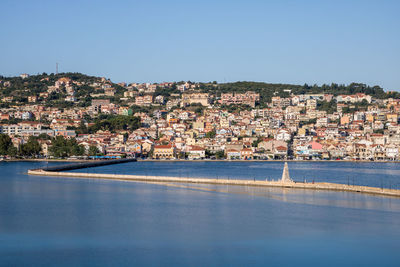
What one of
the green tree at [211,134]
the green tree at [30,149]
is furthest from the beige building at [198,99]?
the green tree at [30,149]

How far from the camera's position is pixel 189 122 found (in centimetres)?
7406

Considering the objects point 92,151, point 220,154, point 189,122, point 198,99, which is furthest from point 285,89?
point 92,151

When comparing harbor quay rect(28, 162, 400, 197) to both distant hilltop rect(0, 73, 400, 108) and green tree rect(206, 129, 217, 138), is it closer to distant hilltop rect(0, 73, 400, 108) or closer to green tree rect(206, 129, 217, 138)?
green tree rect(206, 129, 217, 138)

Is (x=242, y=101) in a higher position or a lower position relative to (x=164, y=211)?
higher

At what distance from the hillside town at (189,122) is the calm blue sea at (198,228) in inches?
1203

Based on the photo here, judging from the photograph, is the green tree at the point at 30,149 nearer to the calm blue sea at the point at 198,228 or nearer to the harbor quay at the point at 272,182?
the harbor quay at the point at 272,182

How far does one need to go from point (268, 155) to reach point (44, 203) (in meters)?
35.9

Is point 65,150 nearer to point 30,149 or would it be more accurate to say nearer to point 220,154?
point 30,149

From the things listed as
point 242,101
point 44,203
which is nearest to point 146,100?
point 242,101

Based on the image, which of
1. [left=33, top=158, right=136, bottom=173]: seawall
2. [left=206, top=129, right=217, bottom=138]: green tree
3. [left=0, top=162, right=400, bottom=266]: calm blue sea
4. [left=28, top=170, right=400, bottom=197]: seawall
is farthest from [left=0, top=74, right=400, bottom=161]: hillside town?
[left=0, top=162, right=400, bottom=266]: calm blue sea

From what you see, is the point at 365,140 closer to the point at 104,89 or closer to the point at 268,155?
the point at 268,155

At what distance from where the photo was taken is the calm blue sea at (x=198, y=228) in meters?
14.4

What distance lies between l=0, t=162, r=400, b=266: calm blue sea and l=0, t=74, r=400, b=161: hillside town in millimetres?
30558

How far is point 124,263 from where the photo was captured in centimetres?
1388
